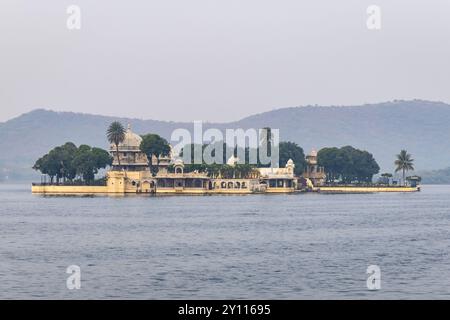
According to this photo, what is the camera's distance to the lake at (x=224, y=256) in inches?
2105

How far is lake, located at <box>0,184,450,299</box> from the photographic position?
53.5 m

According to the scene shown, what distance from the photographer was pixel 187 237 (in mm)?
85500

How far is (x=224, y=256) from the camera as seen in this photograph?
69625 mm

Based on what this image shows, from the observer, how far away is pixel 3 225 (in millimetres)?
103625
